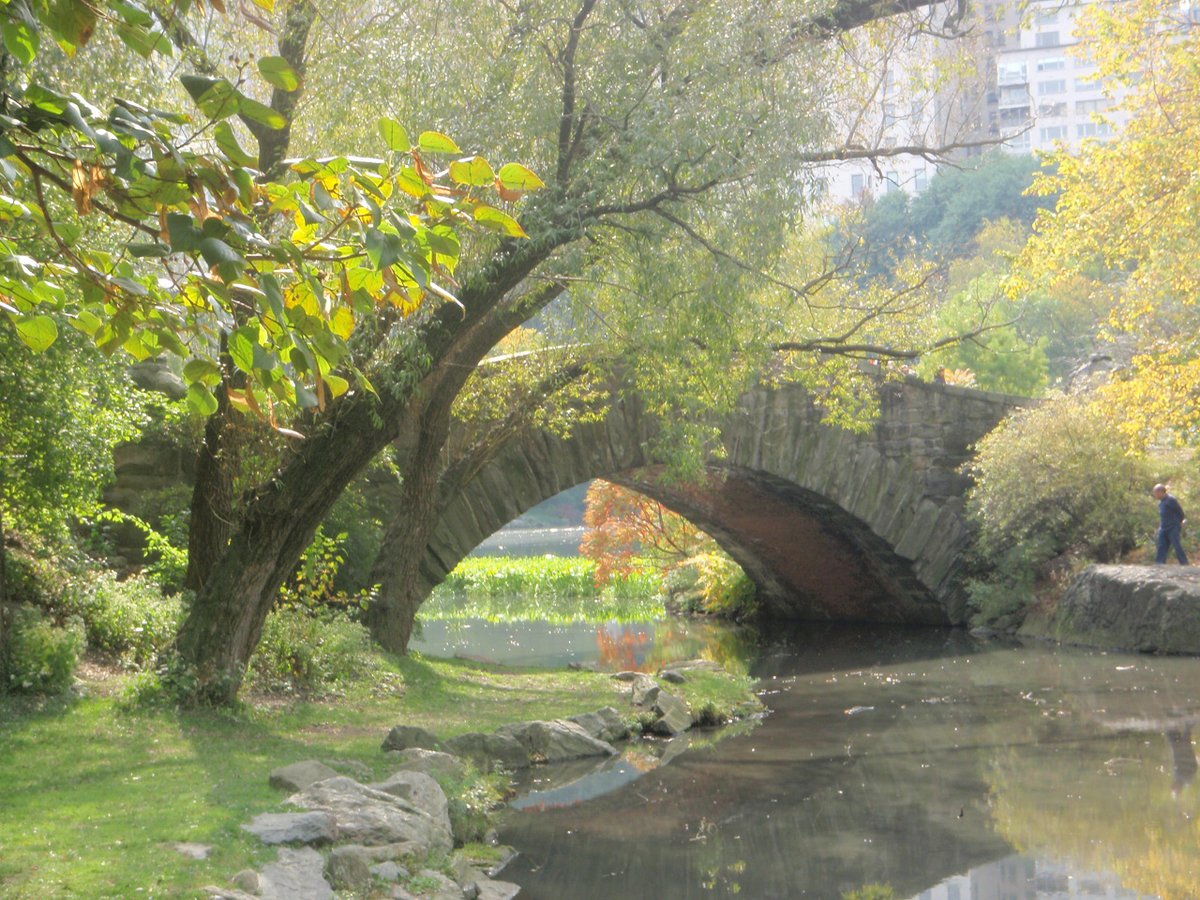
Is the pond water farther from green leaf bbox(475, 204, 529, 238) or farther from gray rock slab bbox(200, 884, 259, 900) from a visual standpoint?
green leaf bbox(475, 204, 529, 238)

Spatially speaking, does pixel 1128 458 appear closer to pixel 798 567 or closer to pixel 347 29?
pixel 798 567

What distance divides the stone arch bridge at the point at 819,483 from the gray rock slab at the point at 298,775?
25.0 ft

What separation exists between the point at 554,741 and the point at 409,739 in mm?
1508

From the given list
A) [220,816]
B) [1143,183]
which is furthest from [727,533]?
[220,816]

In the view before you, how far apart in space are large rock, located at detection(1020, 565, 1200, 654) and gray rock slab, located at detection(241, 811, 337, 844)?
35.9ft

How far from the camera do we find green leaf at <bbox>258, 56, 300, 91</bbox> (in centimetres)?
280

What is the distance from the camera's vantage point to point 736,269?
9000 mm

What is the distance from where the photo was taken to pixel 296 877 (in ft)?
17.8

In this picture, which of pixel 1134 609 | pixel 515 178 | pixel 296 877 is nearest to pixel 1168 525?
pixel 1134 609

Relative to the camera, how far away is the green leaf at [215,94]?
2.83 metres

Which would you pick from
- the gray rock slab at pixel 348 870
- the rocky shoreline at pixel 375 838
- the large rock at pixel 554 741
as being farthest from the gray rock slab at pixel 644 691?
the gray rock slab at pixel 348 870

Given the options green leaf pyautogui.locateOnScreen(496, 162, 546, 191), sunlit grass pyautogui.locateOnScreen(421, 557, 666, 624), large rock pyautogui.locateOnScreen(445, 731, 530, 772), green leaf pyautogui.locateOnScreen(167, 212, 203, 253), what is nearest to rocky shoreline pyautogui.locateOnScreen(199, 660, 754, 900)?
large rock pyautogui.locateOnScreen(445, 731, 530, 772)

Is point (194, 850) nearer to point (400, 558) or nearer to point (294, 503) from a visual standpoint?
point (294, 503)

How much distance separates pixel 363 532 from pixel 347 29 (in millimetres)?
5322
